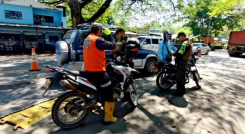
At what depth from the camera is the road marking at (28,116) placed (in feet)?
9.87

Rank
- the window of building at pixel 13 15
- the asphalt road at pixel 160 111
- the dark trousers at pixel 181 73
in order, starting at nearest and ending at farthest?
the asphalt road at pixel 160 111 → the dark trousers at pixel 181 73 → the window of building at pixel 13 15

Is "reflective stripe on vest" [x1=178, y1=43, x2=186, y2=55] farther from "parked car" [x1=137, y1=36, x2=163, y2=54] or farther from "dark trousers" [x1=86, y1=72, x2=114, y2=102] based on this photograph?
"parked car" [x1=137, y1=36, x2=163, y2=54]

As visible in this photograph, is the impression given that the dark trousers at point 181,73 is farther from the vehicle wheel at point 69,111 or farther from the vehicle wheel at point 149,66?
the vehicle wheel at point 149,66

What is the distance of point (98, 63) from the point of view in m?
2.95

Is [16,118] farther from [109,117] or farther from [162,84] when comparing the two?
[162,84]

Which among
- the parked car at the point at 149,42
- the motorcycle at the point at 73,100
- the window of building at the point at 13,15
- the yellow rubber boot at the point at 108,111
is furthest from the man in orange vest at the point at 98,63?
the window of building at the point at 13,15

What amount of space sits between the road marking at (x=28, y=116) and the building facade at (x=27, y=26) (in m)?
18.4

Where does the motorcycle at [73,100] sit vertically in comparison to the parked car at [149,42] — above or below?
below

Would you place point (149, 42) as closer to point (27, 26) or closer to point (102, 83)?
point (102, 83)

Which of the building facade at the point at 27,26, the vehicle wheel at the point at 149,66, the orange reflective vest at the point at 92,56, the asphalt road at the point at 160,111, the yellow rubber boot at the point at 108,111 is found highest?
the building facade at the point at 27,26

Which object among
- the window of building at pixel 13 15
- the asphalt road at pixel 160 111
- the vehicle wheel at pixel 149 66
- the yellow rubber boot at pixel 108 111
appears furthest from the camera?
the window of building at pixel 13 15

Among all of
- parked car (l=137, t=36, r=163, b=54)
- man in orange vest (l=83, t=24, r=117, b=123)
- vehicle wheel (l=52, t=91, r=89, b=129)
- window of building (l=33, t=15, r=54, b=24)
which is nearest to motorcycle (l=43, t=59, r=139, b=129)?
vehicle wheel (l=52, t=91, r=89, b=129)

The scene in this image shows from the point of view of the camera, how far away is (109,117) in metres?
3.14

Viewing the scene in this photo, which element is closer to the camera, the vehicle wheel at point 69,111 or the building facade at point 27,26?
the vehicle wheel at point 69,111
